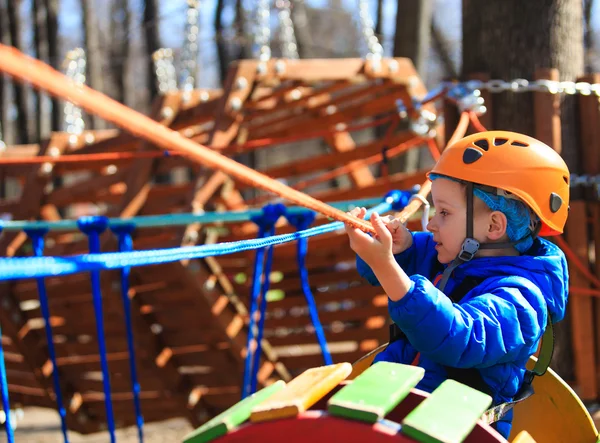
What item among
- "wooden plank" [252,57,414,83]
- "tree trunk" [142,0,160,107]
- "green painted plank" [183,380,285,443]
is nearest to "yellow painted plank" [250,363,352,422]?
"green painted plank" [183,380,285,443]

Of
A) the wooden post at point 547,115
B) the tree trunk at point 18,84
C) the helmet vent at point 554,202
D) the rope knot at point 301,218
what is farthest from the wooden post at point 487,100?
the tree trunk at point 18,84

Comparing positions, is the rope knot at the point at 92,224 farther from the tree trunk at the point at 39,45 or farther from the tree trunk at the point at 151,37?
the tree trunk at the point at 39,45

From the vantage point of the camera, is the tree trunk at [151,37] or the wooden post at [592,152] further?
the tree trunk at [151,37]

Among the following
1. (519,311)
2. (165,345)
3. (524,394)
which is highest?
(519,311)

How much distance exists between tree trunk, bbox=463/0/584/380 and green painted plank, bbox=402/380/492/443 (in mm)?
2502

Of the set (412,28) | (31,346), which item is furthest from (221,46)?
(31,346)

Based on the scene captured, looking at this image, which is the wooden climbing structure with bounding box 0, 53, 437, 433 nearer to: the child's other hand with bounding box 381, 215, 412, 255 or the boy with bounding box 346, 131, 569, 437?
the child's other hand with bounding box 381, 215, 412, 255

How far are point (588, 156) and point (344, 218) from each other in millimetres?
2490

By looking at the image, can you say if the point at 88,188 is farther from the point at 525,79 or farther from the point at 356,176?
the point at 525,79

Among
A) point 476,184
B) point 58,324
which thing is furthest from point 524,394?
point 58,324

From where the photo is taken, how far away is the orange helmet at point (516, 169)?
224cm

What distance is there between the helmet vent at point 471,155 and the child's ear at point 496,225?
0.16 m

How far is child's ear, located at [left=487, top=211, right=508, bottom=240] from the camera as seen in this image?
89.9 inches

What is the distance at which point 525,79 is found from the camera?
3.92 meters
